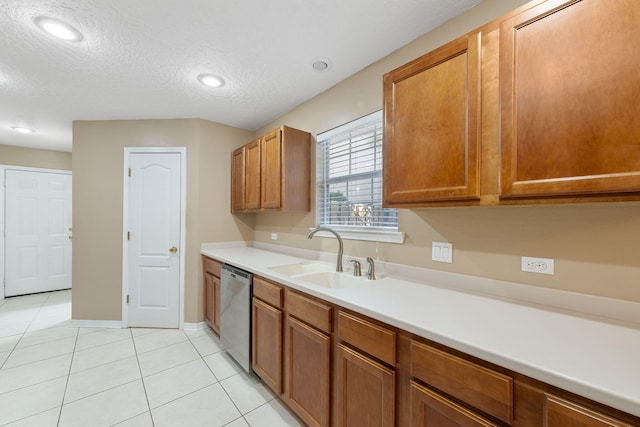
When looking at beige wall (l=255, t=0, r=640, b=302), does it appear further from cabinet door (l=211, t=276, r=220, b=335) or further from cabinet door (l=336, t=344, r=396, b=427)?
cabinet door (l=211, t=276, r=220, b=335)

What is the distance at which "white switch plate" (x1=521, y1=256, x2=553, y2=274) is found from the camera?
48.3 inches

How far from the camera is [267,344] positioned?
1.92 meters

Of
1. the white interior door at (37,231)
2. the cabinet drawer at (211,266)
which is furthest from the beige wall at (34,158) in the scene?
the cabinet drawer at (211,266)

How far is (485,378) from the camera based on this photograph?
2.80ft

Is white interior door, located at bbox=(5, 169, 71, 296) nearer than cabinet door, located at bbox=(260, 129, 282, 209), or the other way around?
cabinet door, located at bbox=(260, 129, 282, 209)

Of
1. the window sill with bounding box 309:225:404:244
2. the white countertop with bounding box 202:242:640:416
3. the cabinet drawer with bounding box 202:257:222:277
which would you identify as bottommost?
the cabinet drawer with bounding box 202:257:222:277

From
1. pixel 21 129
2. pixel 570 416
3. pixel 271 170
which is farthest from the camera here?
pixel 21 129

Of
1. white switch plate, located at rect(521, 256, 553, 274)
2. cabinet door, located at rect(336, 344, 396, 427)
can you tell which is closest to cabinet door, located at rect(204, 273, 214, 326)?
cabinet door, located at rect(336, 344, 396, 427)

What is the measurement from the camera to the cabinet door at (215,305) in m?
2.74

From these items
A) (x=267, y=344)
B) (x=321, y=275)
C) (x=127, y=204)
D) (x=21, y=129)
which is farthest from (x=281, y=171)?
(x=21, y=129)

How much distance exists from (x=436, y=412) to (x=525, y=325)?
474 millimetres

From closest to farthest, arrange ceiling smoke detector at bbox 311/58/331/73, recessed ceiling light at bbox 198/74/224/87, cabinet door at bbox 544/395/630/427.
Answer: cabinet door at bbox 544/395/630/427
ceiling smoke detector at bbox 311/58/331/73
recessed ceiling light at bbox 198/74/224/87

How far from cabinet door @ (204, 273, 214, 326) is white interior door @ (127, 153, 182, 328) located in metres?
0.34

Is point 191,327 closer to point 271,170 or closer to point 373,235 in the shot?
point 271,170
